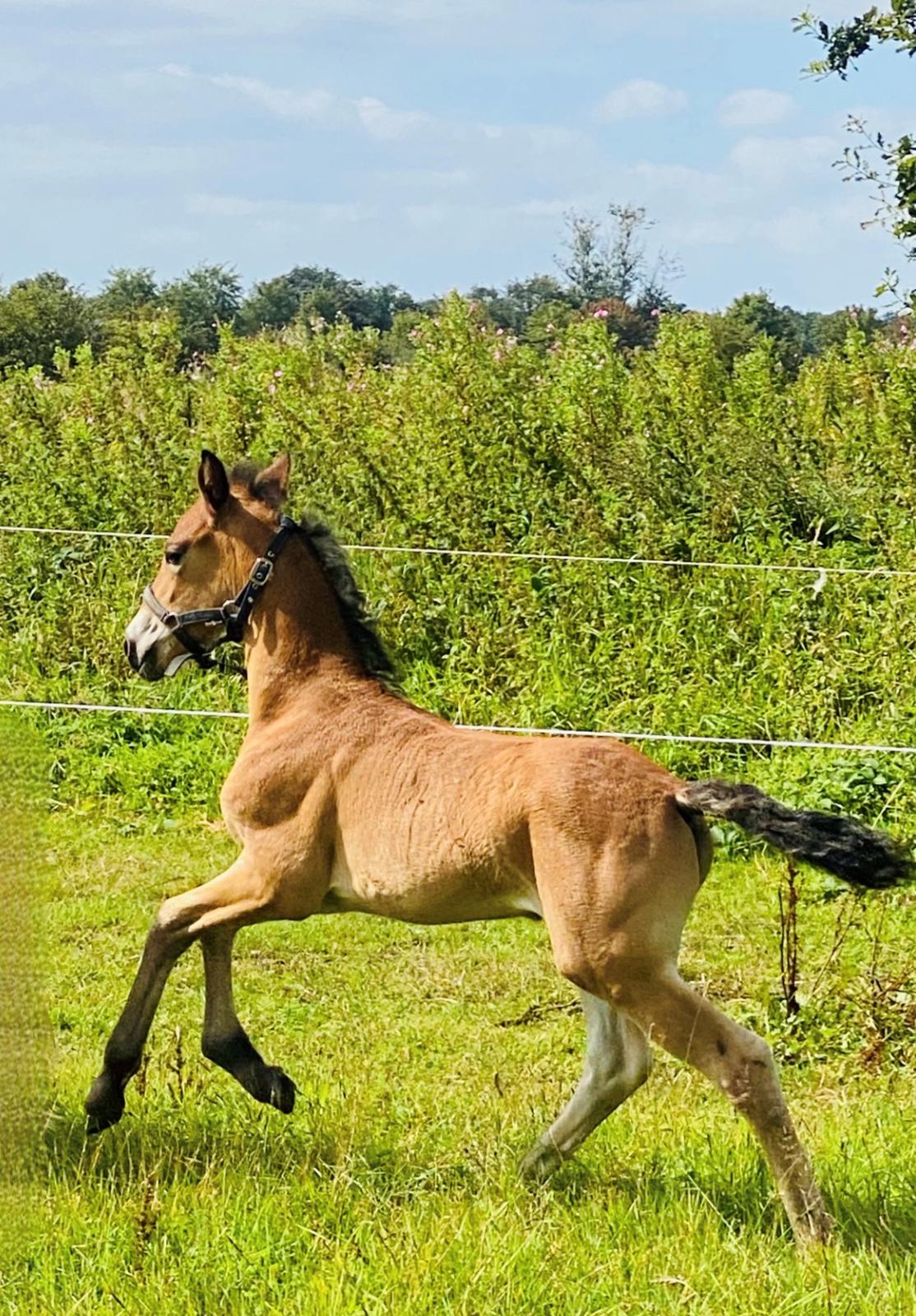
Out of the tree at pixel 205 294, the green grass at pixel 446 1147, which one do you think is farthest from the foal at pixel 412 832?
the tree at pixel 205 294

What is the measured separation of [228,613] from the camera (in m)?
5.53

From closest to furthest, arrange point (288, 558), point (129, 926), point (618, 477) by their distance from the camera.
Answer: point (288, 558) < point (129, 926) < point (618, 477)

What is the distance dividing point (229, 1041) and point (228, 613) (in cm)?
131

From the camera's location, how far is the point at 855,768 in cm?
863

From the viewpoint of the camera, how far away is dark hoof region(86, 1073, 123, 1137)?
5.04 meters

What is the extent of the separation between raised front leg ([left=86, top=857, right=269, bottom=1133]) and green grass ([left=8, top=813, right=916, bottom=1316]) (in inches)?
5.1

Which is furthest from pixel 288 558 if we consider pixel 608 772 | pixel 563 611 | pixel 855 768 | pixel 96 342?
pixel 96 342

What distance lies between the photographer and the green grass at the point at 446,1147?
4031 millimetres

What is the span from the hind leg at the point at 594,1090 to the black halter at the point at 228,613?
1638 mm

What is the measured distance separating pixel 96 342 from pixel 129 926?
17038 mm

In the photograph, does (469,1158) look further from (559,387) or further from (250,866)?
(559,387)

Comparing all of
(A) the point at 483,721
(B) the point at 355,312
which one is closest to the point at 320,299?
(B) the point at 355,312

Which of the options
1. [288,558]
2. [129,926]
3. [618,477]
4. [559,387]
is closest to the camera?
[288,558]

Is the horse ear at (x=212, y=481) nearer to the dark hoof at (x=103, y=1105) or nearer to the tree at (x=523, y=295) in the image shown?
the dark hoof at (x=103, y=1105)
